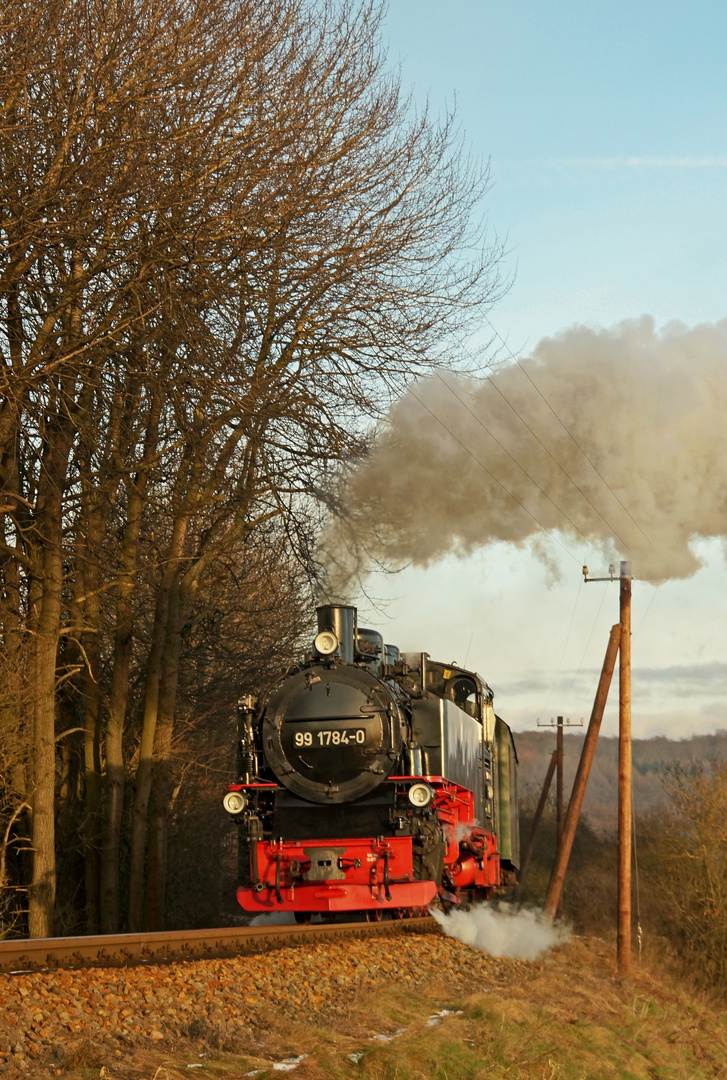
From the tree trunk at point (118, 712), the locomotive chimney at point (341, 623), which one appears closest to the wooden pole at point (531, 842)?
the tree trunk at point (118, 712)

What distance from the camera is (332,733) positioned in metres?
12.8

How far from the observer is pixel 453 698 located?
1516 centimetres

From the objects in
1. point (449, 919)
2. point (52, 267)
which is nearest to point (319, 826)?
point (449, 919)

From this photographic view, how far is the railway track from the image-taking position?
7484 mm

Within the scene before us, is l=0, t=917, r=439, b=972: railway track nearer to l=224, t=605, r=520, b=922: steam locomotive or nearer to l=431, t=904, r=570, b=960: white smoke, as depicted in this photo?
l=224, t=605, r=520, b=922: steam locomotive

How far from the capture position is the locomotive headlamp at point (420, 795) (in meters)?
12.4

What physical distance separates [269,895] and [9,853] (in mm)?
4642

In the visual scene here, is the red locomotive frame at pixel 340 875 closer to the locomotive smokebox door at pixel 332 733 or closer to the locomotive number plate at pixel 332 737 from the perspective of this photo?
the locomotive smokebox door at pixel 332 733

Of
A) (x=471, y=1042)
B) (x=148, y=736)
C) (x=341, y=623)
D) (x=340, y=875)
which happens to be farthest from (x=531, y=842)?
(x=471, y=1042)

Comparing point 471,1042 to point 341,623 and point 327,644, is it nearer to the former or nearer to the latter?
point 327,644

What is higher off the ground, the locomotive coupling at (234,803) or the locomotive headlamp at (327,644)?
the locomotive headlamp at (327,644)

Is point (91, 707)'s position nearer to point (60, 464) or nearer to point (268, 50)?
point (60, 464)

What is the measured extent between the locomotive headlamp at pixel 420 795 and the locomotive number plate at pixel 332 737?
78 centimetres

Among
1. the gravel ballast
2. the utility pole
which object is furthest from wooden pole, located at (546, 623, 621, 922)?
the gravel ballast
